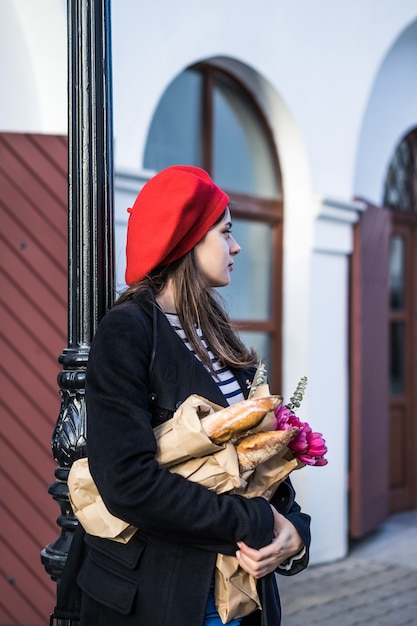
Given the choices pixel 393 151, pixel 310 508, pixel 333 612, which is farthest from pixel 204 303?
pixel 393 151

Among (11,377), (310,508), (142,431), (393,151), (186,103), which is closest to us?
(142,431)

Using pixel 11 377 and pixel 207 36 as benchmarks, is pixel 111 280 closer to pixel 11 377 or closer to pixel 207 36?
pixel 11 377

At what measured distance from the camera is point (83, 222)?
2.51 m

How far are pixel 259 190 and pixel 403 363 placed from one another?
252 cm

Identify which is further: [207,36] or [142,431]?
[207,36]

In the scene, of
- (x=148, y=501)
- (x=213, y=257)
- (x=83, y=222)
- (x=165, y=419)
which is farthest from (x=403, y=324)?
(x=148, y=501)

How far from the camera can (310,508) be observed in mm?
6184

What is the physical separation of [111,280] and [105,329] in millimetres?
581

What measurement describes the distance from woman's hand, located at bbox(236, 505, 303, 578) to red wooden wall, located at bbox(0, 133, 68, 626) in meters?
2.54

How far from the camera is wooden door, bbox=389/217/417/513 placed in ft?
26.2

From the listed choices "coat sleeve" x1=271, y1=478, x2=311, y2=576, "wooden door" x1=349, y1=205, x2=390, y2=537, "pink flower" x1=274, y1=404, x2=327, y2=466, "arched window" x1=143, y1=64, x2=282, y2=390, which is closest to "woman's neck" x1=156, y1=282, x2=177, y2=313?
"pink flower" x1=274, y1=404, x2=327, y2=466

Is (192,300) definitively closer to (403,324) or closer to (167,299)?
(167,299)

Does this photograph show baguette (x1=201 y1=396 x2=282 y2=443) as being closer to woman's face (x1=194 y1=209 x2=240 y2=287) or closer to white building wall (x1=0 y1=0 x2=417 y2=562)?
woman's face (x1=194 y1=209 x2=240 y2=287)

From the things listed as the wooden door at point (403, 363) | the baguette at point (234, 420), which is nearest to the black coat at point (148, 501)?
the baguette at point (234, 420)
